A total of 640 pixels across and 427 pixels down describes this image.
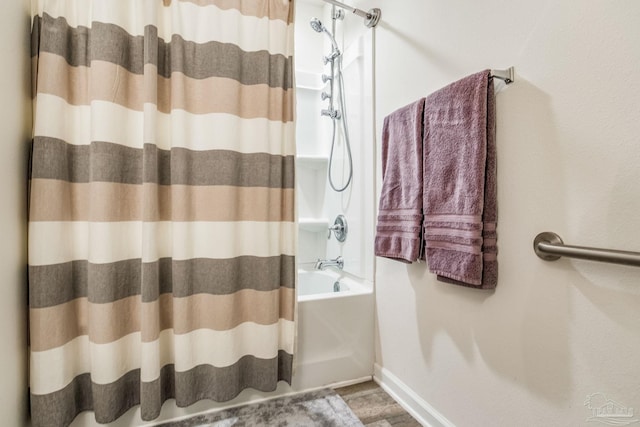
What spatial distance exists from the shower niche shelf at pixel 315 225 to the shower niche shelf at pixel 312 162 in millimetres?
416

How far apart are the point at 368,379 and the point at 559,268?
1155 mm

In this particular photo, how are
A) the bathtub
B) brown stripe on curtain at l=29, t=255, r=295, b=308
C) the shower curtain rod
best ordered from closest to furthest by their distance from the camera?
brown stripe on curtain at l=29, t=255, r=295, b=308 < the bathtub < the shower curtain rod

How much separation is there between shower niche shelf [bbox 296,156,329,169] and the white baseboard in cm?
138

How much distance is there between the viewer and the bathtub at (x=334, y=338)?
1465 mm

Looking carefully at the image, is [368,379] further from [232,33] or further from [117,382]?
[232,33]

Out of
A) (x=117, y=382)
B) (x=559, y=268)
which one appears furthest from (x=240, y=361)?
(x=559, y=268)

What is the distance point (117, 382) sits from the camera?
1.15 metres

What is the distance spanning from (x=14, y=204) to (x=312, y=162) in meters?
1.62

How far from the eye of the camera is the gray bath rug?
1265 millimetres

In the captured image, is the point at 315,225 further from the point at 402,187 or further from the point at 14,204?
the point at 14,204

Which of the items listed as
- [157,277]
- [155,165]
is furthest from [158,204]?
[157,277]

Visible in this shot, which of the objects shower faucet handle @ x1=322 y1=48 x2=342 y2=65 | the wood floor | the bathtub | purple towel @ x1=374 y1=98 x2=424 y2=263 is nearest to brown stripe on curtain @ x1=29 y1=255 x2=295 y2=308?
the bathtub

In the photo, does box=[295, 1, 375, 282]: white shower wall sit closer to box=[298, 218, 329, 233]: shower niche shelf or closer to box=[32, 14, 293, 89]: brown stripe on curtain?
box=[298, 218, 329, 233]: shower niche shelf

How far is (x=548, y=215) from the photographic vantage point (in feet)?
2.68
